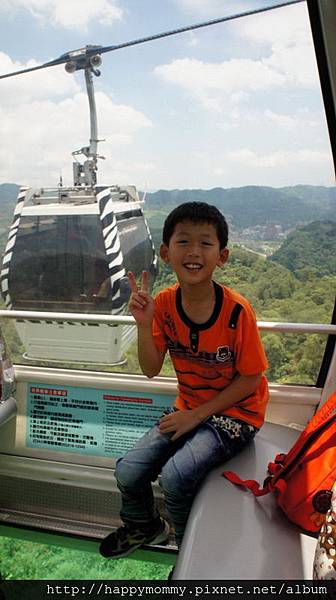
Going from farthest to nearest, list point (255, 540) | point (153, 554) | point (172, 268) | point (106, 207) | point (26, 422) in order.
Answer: point (106, 207), point (26, 422), point (153, 554), point (172, 268), point (255, 540)

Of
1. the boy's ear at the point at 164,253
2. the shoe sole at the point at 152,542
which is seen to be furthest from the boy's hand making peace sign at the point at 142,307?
the shoe sole at the point at 152,542

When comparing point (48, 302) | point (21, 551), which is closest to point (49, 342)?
point (48, 302)

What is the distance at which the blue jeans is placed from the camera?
4.94 ft

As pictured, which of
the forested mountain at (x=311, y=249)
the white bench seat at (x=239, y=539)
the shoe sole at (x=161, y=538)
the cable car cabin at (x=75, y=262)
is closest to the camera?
the white bench seat at (x=239, y=539)

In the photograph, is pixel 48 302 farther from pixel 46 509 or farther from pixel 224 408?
pixel 224 408

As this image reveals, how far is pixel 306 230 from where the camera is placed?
85.6 inches

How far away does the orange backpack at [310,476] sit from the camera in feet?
4.02

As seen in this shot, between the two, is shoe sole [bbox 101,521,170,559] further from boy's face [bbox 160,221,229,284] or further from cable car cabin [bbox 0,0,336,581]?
boy's face [bbox 160,221,229,284]

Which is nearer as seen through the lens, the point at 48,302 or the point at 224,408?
the point at 224,408

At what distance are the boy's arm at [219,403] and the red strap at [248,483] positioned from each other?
0.67ft

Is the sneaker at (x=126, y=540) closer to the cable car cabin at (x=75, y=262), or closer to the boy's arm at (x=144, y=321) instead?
the boy's arm at (x=144, y=321)

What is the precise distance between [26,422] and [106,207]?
1.29 meters

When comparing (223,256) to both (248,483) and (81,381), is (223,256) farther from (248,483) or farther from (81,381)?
(81,381)

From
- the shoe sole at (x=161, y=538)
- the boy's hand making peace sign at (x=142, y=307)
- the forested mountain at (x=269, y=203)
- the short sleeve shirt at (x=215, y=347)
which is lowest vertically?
the shoe sole at (x=161, y=538)
